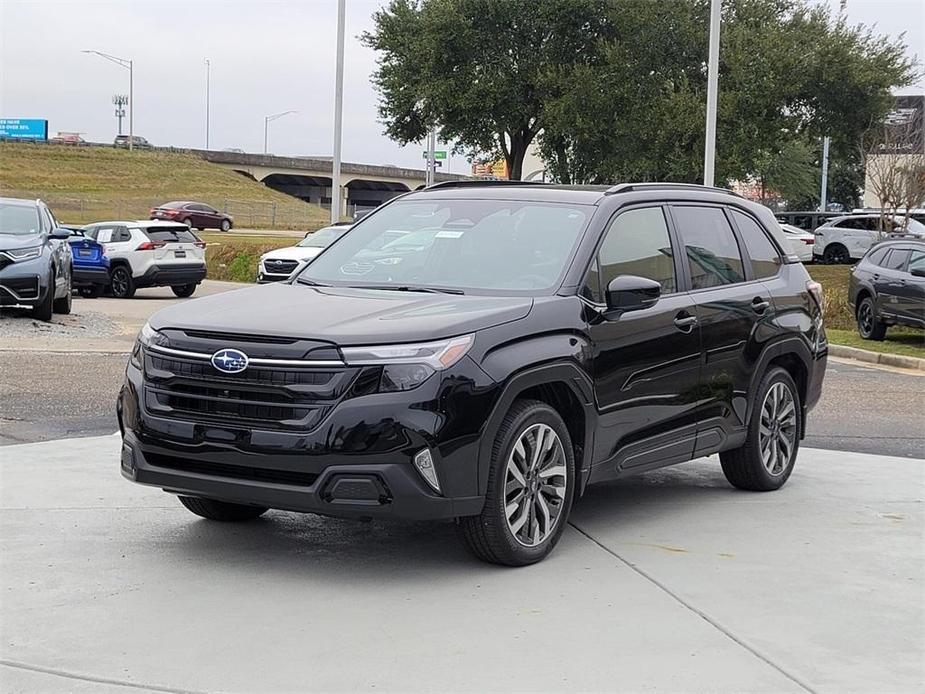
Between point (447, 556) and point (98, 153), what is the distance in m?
100

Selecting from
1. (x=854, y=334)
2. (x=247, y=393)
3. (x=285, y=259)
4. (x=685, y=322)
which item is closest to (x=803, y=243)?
(x=854, y=334)

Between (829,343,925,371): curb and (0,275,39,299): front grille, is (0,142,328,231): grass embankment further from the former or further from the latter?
(0,275,39,299): front grille

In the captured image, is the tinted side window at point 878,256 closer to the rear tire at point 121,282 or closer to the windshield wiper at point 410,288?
the rear tire at point 121,282

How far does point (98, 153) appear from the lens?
331 feet

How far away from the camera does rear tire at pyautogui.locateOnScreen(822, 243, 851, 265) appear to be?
43.5 m

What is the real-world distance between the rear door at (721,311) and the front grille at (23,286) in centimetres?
1142

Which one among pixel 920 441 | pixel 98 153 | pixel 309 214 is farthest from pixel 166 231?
pixel 98 153

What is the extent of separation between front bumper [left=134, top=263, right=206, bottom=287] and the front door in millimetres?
20235

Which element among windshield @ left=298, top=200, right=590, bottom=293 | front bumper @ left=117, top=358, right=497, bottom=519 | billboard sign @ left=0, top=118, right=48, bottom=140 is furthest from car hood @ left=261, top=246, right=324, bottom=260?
billboard sign @ left=0, top=118, right=48, bottom=140

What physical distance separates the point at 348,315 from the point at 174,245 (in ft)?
70.4

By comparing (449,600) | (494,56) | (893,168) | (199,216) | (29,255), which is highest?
(494,56)

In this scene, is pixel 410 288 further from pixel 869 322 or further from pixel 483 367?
pixel 869 322

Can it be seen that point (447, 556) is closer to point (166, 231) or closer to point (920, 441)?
point (920, 441)

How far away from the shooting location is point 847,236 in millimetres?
43031
